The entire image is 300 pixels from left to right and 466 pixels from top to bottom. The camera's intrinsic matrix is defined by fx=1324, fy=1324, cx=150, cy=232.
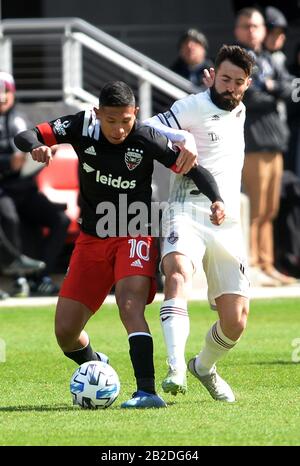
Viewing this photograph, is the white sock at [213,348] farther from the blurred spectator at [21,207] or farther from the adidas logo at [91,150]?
the blurred spectator at [21,207]

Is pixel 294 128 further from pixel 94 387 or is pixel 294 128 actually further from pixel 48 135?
pixel 94 387

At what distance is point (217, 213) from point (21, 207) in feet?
26.9

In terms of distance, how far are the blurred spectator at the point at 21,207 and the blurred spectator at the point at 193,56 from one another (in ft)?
7.70

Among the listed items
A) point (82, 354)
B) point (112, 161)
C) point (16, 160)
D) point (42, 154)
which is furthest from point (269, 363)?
point (16, 160)

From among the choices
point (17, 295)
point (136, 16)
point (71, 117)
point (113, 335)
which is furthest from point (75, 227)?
point (71, 117)

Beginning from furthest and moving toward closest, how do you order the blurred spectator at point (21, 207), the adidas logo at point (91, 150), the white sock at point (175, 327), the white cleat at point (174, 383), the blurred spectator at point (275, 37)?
the blurred spectator at point (275, 37), the blurred spectator at point (21, 207), the adidas logo at point (91, 150), the white sock at point (175, 327), the white cleat at point (174, 383)

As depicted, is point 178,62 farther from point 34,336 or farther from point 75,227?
point 34,336

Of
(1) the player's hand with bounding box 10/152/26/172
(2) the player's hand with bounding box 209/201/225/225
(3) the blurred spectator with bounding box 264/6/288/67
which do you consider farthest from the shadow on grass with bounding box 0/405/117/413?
(3) the blurred spectator with bounding box 264/6/288/67

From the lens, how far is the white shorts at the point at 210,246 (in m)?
8.92

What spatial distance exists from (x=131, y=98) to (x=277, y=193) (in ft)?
29.4

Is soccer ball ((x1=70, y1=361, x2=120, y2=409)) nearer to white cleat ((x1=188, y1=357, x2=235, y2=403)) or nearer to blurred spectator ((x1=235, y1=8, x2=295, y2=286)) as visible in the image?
white cleat ((x1=188, y1=357, x2=235, y2=403))

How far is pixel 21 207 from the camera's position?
16578 mm

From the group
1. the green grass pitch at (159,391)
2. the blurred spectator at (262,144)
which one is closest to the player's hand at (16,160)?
the green grass pitch at (159,391)

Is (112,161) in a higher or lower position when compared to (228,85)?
lower
